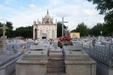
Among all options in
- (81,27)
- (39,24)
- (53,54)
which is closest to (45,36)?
(39,24)

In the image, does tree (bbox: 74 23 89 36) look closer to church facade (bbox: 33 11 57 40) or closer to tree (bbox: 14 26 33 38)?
church facade (bbox: 33 11 57 40)

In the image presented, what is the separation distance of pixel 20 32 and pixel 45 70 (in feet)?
271

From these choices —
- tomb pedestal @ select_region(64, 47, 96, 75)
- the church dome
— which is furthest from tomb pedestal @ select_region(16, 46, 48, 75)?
the church dome

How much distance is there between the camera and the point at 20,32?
295 ft

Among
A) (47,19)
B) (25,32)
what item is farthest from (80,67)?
(25,32)

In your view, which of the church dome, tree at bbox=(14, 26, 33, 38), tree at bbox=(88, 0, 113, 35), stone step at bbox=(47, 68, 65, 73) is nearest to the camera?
tree at bbox=(88, 0, 113, 35)

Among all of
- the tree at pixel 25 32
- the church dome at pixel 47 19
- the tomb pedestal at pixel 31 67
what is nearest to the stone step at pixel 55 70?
the tomb pedestal at pixel 31 67

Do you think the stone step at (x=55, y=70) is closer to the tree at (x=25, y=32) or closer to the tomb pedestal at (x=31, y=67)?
the tomb pedestal at (x=31, y=67)

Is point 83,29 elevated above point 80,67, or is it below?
above

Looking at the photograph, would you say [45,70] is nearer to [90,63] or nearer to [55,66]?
[55,66]

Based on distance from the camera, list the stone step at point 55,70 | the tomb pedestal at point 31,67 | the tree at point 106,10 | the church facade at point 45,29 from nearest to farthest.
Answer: the tree at point 106,10 < the tomb pedestal at point 31,67 < the stone step at point 55,70 < the church facade at point 45,29

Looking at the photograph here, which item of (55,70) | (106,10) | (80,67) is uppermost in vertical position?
(106,10)

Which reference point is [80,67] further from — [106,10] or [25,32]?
[25,32]

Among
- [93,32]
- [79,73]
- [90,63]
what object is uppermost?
[93,32]
